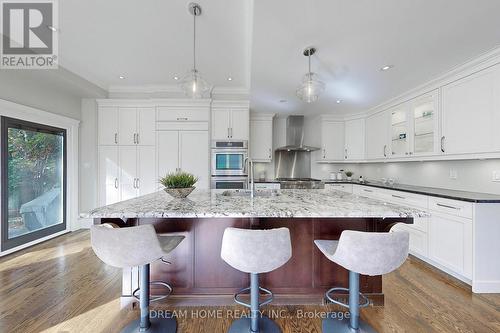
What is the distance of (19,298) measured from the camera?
211cm

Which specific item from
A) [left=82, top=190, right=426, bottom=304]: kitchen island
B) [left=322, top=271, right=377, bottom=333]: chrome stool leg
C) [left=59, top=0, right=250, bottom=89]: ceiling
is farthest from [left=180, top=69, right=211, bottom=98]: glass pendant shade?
[left=322, top=271, right=377, bottom=333]: chrome stool leg

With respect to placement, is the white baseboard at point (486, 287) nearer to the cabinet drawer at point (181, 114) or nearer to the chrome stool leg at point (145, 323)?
the chrome stool leg at point (145, 323)

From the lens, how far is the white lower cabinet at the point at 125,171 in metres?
4.23

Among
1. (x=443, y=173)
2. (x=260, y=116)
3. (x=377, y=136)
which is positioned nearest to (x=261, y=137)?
(x=260, y=116)

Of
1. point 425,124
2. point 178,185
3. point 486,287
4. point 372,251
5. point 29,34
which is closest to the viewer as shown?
point 372,251

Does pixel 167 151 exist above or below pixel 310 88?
below

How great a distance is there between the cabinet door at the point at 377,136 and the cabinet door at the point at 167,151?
385cm

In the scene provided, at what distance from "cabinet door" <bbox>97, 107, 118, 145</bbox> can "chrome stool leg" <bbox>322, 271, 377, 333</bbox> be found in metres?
4.35

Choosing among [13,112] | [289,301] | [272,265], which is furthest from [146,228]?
[13,112]

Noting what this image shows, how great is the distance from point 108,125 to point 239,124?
246cm

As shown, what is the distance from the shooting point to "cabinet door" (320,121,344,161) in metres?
5.20

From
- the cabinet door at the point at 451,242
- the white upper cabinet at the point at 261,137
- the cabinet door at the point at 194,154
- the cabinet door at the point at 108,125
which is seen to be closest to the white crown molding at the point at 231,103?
the cabinet door at the point at 194,154

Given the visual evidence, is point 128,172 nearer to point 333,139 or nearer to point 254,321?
point 254,321

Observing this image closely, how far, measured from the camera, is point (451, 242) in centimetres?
247
